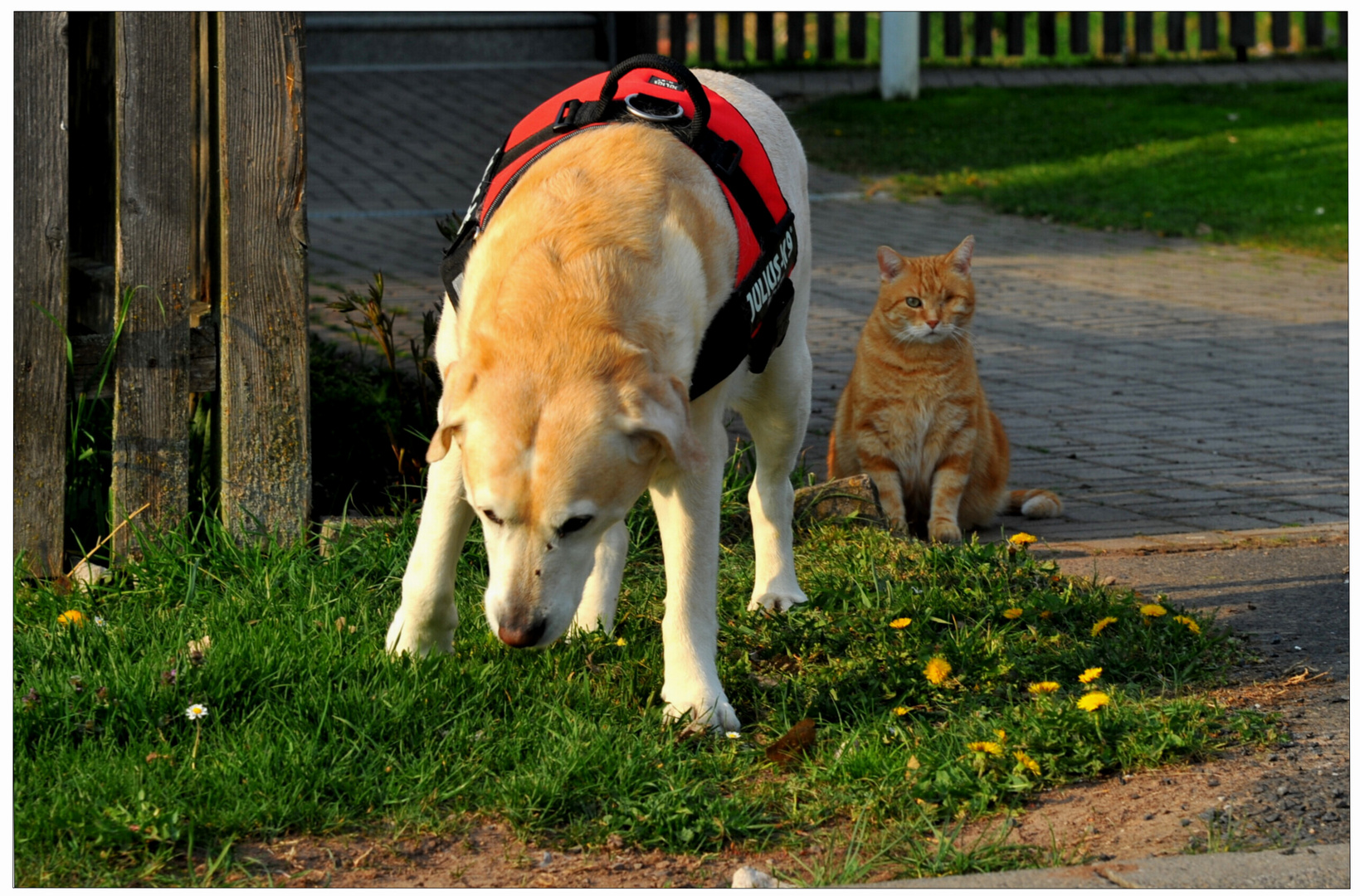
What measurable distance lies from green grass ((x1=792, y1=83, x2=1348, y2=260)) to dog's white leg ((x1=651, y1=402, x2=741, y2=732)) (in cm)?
870

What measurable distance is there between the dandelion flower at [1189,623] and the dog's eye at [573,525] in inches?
73.9

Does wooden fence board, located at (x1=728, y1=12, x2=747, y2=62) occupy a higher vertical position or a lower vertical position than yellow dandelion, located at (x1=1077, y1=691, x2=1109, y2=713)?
higher

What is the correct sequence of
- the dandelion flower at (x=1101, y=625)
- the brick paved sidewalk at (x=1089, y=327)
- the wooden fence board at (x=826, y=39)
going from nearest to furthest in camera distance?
the dandelion flower at (x=1101, y=625) → the brick paved sidewalk at (x=1089, y=327) → the wooden fence board at (x=826, y=39)

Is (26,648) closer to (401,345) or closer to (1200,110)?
(401,345)

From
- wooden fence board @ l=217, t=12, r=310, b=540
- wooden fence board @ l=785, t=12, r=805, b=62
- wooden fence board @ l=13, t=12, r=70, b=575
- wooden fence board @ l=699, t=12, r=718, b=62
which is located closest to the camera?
wooden fence board @ l=13, t=12, r=70, b=575

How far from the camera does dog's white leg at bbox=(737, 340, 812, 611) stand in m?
4.06

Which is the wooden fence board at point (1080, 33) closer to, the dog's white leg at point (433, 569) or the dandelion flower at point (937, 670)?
the dandelion flower at point (937, 670)

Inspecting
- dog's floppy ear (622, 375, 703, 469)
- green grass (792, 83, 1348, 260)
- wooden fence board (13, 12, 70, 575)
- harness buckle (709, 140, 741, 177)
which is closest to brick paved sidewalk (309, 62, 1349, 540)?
green grass (792, 83, 1348, 260)

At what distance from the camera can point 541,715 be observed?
321cm

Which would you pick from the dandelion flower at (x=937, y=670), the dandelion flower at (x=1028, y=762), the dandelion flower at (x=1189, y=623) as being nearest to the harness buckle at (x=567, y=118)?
the dandelion flower at (x=937, y=670)

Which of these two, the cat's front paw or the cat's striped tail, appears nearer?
the cat's front paw

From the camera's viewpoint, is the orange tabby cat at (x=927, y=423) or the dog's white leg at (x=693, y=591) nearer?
the dog's white leg at (x=693, y=591)

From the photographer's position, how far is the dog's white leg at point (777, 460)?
406cm

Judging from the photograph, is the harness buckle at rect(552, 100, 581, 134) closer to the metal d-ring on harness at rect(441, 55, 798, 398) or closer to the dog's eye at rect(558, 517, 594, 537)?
the metal d-ring on harness at rect(441, 55, 798, 398)
